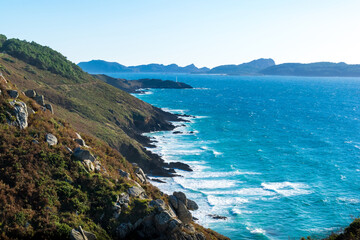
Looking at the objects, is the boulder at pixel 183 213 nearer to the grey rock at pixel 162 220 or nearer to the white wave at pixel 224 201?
the grey rock at pixel 162 220

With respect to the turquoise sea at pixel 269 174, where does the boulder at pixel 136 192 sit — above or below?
above

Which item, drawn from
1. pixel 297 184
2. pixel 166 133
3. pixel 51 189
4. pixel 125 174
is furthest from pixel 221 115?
pixel 51 189

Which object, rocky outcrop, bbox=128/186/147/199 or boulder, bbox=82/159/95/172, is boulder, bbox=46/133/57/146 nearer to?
boulder, bbox=82/159/95/172

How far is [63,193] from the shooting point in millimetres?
21438

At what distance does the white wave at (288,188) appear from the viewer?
4658 cm

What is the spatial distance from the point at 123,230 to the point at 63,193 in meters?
4.66

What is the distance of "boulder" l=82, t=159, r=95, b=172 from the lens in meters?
→ 24.5

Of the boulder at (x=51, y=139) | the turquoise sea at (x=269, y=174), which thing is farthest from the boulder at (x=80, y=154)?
the turquoise sea at (x=269, y=174)

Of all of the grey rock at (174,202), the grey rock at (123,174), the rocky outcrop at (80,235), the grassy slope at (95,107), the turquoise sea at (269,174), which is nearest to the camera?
the rocky outcrop at (80,235)

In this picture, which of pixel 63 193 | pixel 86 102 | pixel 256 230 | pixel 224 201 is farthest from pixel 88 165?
Answer: pixel 86 102

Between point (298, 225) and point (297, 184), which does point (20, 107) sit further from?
point (297, 184)

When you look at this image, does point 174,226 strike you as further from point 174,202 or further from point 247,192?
point 247,192

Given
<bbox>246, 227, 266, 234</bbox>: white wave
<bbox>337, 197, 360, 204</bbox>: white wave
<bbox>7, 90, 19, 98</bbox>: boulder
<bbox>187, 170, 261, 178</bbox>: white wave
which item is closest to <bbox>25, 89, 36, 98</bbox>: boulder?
<bbox>7, 90, 19, 98</bbox>: boulder

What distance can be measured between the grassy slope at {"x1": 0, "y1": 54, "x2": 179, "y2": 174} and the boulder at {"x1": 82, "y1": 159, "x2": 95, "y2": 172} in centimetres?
2943
